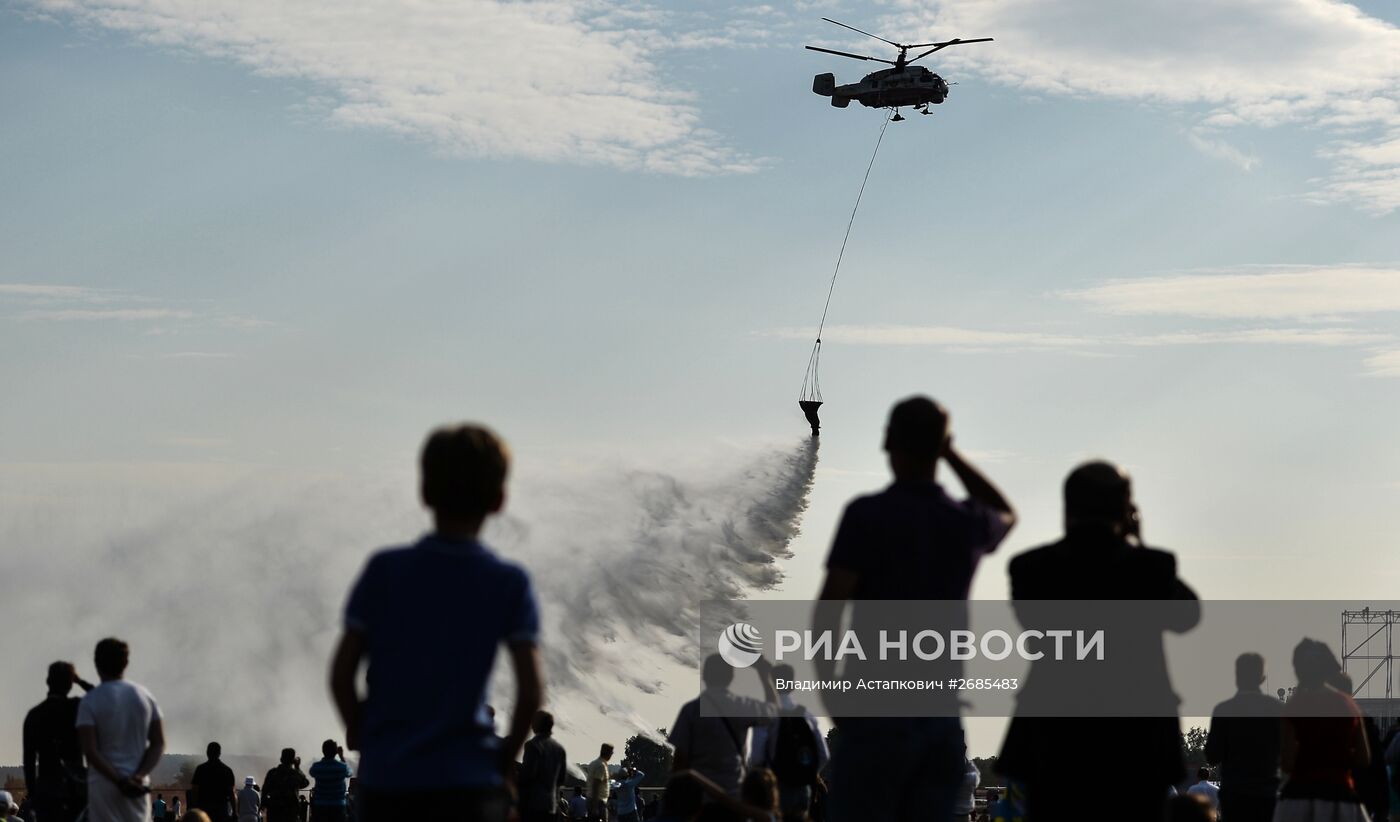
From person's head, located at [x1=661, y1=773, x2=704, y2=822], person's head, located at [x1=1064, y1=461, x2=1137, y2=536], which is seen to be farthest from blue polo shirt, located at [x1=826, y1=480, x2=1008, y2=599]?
person's head, located at [x1=661, y1=773, x2=704, y2=822]

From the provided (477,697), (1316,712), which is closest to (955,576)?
(477,697)

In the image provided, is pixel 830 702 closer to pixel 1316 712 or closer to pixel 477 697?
pixel 477 697

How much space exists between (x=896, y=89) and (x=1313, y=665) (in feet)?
139

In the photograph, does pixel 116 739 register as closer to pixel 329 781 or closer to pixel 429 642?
pixel 429 642

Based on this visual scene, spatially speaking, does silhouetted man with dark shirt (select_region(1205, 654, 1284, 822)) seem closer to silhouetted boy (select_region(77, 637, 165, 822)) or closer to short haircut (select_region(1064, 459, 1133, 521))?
short haircut (select_region(1064, 459, 1133, 521))

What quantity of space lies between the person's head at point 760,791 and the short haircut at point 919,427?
3837 millimetres

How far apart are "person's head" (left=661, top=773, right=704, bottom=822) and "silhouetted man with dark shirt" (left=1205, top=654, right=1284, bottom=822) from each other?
3.97 meters

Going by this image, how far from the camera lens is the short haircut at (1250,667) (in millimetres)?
11383

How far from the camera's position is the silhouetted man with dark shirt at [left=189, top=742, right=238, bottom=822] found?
18.2m

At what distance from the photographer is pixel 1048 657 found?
20.9 ft

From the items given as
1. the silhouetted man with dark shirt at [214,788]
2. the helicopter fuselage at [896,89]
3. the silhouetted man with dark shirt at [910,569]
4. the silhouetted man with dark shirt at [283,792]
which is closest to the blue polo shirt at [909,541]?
the silhouetted man with dark shirt at [910,569]

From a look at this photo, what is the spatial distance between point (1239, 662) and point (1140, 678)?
5.58 metres

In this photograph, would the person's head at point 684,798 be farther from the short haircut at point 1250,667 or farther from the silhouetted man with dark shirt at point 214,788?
the silhouetted man with dark shirt at point 214,788

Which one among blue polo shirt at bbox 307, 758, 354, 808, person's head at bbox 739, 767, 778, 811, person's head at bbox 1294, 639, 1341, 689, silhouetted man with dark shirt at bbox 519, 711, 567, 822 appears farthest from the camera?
blue polo shirt at bbox 307, 758, 354, 808
